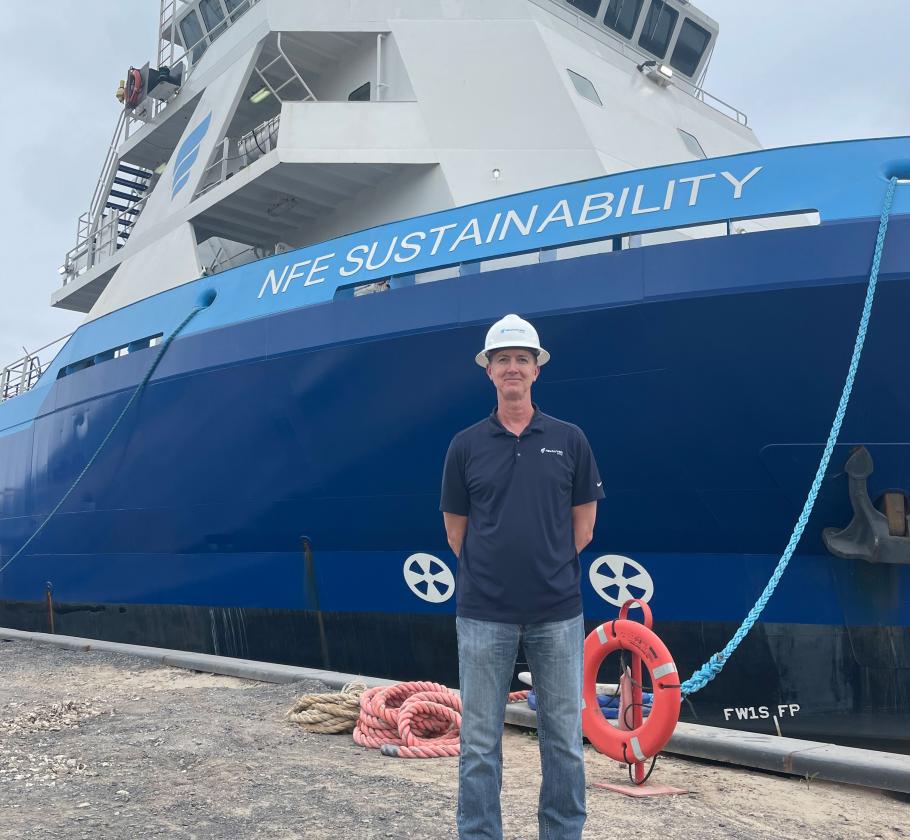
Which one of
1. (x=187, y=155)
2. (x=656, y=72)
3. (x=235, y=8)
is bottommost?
(x=187, y=155)

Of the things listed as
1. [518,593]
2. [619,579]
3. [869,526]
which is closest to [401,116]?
[619,579]

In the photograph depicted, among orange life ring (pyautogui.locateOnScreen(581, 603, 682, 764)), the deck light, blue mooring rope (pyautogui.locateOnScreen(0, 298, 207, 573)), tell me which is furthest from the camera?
the deck light

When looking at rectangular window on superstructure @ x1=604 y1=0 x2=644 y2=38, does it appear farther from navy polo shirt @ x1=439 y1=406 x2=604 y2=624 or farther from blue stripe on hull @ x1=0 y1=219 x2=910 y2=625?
navy polo shirt @ x1=439 y1=406 x2=604 y2=624

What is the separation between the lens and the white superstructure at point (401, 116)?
326 inches

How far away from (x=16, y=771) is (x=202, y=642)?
4.15m

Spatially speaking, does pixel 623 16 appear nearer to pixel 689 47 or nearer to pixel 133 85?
pixel 689 47

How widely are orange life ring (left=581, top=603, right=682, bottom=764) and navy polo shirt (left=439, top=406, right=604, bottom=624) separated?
99 cm

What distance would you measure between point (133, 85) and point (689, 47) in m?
7.73

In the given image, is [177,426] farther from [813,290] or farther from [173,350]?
[813,290]

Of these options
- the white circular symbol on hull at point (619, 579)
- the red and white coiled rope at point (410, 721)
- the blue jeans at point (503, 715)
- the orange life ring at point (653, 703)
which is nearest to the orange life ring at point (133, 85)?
the white circular symbol on hull at point (619, 579)

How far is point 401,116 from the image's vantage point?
27.3 feet

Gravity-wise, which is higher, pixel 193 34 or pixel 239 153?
pixel 193 34

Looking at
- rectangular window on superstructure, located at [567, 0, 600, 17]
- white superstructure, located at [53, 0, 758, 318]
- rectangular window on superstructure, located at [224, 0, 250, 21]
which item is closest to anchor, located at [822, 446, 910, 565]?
white superstructure, located at [53, 0, 758, 318]

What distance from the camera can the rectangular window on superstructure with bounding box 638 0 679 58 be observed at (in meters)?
11.4
